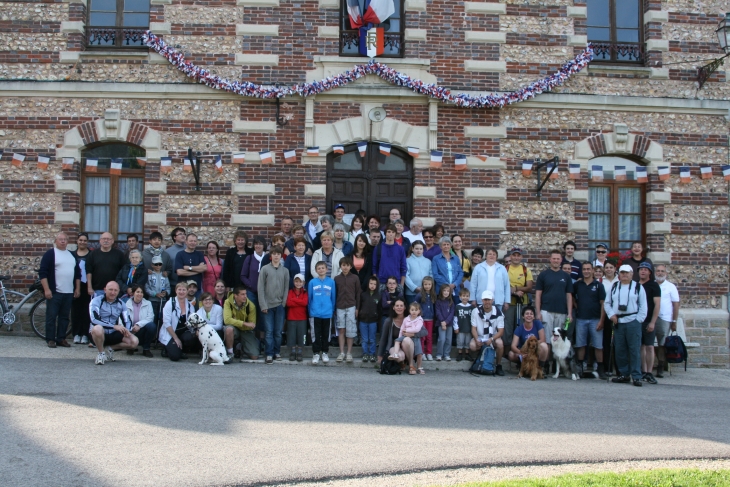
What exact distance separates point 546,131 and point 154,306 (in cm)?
727

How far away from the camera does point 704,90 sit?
1400 centimetres

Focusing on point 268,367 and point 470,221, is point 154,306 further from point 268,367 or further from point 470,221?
point 470,221

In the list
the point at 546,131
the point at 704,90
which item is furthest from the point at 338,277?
the point at 704,90

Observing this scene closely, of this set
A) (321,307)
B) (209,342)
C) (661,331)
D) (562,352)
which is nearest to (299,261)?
(321,307)

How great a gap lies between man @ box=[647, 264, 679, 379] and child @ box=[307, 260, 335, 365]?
5047 mm

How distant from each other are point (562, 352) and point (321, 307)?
348 centimetres

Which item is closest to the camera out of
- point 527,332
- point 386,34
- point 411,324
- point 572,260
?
point 411,324

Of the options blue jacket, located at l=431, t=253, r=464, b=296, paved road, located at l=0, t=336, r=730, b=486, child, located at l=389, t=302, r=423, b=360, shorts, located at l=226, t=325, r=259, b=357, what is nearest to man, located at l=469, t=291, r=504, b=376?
paved road, located at l=0, t=336, r=730, b=486

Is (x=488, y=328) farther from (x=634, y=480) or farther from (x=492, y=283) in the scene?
(x=634, y=480)

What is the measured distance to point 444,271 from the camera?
469 inches

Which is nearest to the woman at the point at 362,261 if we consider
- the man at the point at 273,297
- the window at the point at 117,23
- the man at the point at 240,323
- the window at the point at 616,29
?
the man at the point at 273,297

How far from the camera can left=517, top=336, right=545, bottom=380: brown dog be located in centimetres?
1078

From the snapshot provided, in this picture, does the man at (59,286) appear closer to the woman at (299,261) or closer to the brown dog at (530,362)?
the woman at (299,261)

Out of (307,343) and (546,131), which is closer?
(307,343)
